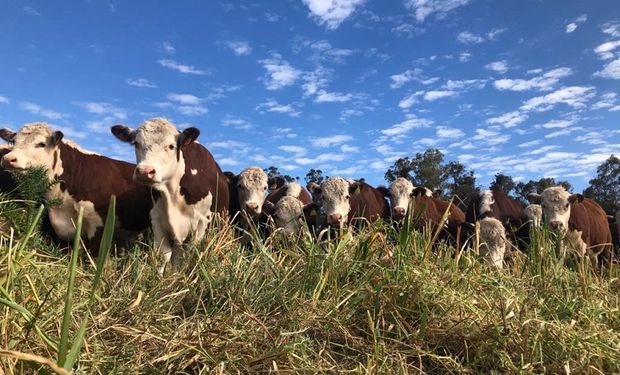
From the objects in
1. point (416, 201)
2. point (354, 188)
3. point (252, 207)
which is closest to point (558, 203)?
point (416, 201)

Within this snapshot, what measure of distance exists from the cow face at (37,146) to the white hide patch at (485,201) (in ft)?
23.6

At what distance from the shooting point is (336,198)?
326 inches

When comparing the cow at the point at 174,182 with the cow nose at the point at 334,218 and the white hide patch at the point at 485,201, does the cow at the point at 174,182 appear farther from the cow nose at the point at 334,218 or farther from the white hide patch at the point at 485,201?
the white hide patch at the point at 485,201

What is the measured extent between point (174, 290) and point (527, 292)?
2.39 metres

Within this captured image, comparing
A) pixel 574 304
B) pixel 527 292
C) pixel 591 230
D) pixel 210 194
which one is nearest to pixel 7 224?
pixel 210 194

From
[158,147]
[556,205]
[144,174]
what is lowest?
[556,205]

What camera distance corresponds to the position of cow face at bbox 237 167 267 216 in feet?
29.2

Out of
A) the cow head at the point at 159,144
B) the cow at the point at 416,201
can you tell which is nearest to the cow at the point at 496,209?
the cow at the point at 416,201

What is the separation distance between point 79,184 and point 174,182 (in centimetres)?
125

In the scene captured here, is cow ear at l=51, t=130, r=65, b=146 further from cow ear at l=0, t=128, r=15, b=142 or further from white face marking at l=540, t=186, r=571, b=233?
white face marking at l=540, t=186, r=571, b=233

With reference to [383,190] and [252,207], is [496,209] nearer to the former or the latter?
[383,190]

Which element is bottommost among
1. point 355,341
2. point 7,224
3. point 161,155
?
point 355,341

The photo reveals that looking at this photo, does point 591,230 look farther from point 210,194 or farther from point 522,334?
point 522,334

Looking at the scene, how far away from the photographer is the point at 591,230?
10.9m
